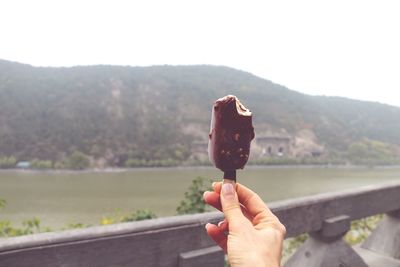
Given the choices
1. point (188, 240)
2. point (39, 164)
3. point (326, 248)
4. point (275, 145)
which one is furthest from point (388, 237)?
point (275, 145)

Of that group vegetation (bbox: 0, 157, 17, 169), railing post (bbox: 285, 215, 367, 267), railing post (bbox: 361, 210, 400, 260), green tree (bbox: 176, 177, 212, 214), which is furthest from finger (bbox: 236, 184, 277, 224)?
vegetation (bbox: 0, 157, 17, 169)

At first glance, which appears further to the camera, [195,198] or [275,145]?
[275,145]

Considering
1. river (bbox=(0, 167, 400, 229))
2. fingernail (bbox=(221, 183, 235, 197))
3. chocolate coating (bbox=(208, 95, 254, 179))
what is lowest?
river (bbox=(0, 167, 400, 229))

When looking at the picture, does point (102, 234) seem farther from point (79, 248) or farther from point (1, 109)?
point (1, 109)

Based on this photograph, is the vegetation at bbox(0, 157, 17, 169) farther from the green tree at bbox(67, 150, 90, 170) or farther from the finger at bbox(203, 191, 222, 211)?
the finger at bbox(203, 191, 222, 211)

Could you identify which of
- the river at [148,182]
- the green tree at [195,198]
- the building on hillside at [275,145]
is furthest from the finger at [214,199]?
the building on hillside at [275,145]

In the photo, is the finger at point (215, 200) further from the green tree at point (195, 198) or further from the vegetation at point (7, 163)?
the vegetation at point (7, 163)

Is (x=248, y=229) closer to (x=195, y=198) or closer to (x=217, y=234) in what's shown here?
(x=217, y=234)
